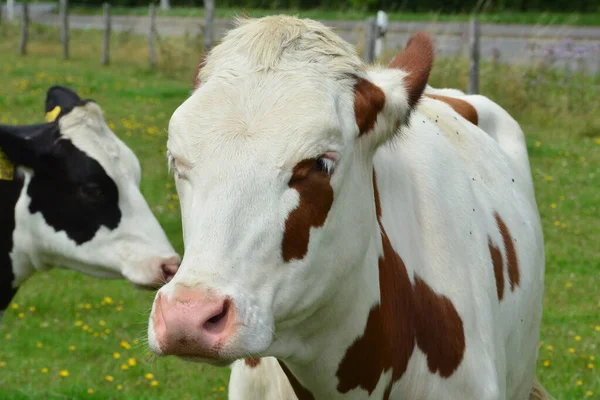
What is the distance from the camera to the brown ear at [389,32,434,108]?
9.52 ft

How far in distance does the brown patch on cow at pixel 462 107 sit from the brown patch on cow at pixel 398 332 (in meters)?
1.64

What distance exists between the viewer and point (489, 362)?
10.7 feet

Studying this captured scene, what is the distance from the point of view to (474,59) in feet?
45.6

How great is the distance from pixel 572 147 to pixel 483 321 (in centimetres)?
946

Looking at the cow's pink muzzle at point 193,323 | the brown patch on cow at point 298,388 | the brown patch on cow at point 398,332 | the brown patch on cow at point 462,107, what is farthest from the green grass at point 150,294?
the brown patch on cow at point 462,107

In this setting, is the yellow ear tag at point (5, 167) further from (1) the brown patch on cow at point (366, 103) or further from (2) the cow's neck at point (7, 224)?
Result: (1) the brown patch on cow at point (366, 103)

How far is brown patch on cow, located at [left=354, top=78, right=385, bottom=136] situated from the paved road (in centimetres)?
56

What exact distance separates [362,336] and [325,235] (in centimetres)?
42

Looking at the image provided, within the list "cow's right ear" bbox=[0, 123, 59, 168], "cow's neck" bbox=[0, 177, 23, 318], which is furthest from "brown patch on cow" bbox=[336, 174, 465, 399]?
"cow's neck" bbox=[0, 177, 23, 318]

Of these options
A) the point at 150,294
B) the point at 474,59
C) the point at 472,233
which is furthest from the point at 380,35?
the point at 472,233

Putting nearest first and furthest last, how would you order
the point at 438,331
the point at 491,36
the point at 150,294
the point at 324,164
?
the point at 324,164, the point at 438,331, the point at 150,294, the point at 491,36

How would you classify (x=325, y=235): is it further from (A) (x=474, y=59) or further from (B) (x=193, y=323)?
(A) (x=474, y=59)

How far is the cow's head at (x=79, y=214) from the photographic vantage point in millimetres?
5145

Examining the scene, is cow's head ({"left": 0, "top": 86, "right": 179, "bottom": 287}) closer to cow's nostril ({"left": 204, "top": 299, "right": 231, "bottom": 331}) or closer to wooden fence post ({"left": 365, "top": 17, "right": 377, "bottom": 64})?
cow's nostril ({"left": 204, "top": 299, "right": 231, "bottom": 331})
